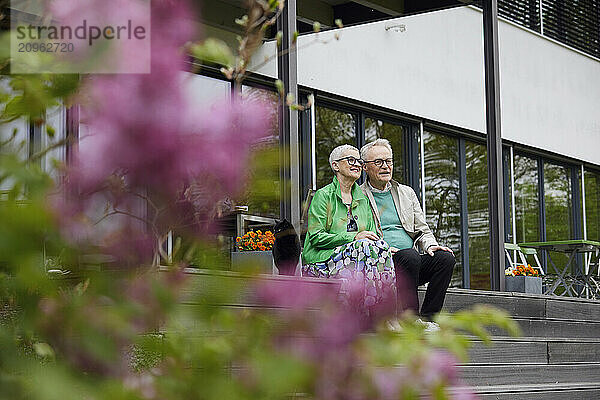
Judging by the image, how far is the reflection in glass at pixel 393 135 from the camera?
33.0ft

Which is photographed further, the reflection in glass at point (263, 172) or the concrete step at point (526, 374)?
the concrete step at point (526, 374)

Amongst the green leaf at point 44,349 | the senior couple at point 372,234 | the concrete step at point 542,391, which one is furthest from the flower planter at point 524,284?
the green leaf at point 44,349

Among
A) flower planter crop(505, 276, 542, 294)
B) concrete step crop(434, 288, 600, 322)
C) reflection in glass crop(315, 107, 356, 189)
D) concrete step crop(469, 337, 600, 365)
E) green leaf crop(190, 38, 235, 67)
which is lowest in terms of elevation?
concrete step crop(469, 337, 600, 365)

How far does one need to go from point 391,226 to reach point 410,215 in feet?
0.40

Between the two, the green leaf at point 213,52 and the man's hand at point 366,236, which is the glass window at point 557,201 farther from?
the green leaf at point 213,52

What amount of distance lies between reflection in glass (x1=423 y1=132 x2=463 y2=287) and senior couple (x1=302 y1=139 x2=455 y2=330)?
18.3ft

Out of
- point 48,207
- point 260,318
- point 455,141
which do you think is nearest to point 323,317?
point 260,318

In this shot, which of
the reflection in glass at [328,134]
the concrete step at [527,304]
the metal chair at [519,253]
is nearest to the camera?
the concrete step at [527,304]

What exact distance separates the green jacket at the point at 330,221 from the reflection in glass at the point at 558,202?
27.0ft

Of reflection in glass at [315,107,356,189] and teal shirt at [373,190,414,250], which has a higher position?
reflection in glass at [315,107,356,189]

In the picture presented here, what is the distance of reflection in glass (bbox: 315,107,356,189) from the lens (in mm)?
9188

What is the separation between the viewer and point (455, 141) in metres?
11.4

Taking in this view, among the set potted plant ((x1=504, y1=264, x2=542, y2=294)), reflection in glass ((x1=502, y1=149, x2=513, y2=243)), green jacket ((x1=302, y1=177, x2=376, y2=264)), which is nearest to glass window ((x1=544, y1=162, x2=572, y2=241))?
reflection in glass ((x1=502, y1=149, x2=513, y2=243))

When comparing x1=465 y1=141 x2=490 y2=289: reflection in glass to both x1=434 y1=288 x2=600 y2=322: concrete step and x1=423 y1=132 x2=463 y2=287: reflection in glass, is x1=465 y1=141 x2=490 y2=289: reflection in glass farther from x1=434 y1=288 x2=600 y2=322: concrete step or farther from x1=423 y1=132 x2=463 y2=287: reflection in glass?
x1=434 y1=288 x2=600 y2=322: concrete step
